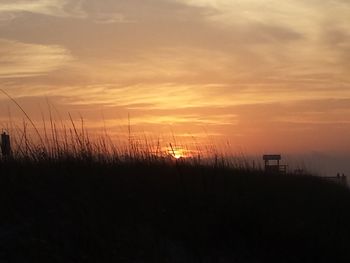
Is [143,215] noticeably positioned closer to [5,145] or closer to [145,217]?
[145,217]

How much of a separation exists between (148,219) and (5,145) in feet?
11.8

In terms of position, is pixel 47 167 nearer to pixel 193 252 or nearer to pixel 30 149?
pixel 30 149

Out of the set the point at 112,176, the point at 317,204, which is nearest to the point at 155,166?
the point at 112,176

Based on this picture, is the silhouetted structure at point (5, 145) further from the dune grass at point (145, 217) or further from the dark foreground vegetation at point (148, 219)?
the dark foreground vegetation at point (148, 219)

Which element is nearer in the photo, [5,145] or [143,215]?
[143,215]

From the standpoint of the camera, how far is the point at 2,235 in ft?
21.9

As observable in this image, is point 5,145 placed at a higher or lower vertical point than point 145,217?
higher

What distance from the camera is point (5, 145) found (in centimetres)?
1031

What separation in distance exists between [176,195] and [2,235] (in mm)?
2781

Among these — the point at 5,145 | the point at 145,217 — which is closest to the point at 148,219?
the point at 145,217

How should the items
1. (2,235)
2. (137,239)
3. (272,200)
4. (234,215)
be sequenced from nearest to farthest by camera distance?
(2,235) < (137,239) < (234,215) < (272,200)

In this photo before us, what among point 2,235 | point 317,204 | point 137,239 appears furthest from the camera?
point 317,204

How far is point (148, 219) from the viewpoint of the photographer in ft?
25.6

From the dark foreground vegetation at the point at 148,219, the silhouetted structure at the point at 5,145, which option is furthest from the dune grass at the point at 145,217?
the silhouetted structure at the point at 5,145
